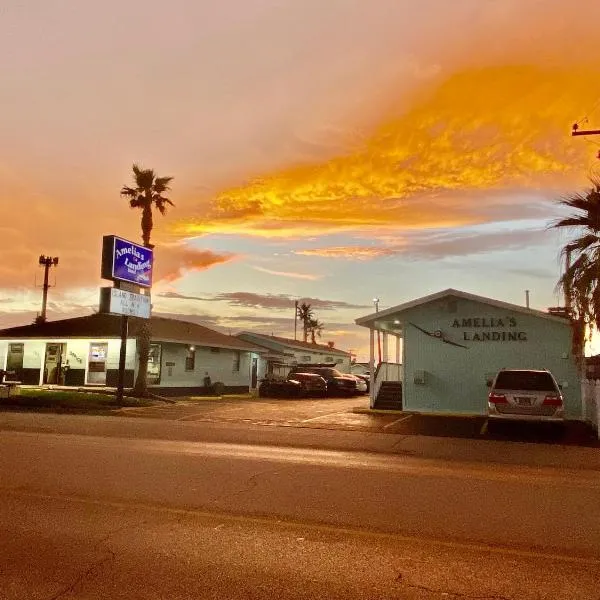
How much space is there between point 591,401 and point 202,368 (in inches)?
859

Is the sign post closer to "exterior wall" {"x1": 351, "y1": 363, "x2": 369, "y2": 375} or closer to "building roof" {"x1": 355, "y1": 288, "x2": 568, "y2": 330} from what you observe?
"building roof" {"x1": 355, "y1": 288, "x2": 568, "y2": 330}

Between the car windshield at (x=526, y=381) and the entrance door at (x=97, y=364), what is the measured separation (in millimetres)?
21247

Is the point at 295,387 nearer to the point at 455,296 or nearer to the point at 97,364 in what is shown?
the point at 97,364

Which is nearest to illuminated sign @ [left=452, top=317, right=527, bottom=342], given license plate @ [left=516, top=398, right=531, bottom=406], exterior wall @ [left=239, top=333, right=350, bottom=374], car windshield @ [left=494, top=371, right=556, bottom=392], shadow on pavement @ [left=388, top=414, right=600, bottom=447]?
shadow on pavement @ [left=388, top=414, right=600, bottom=447]

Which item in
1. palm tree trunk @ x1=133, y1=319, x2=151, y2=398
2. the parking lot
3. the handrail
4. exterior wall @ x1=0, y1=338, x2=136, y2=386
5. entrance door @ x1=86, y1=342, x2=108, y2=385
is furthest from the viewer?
entrance door @ x1=86, y1=342, x2=108, y2=385

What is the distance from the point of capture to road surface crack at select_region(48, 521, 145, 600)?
4.59 metres

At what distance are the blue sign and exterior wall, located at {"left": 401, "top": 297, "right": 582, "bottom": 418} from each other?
1115 cm

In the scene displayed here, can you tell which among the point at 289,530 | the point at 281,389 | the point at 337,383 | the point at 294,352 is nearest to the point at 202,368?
the point at 281,389

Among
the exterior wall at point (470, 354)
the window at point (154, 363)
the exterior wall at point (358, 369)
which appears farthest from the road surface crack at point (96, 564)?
the exterior wall at point (358, 369)

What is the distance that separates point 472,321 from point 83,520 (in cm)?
1935

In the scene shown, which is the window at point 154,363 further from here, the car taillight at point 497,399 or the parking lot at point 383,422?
the car taillight at point 497,399

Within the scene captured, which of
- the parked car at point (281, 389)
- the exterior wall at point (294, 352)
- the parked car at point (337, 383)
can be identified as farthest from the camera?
the exterior wall at point (294, 352)

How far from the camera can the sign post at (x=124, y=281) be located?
24500 mm

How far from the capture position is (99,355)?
32.0 meters
